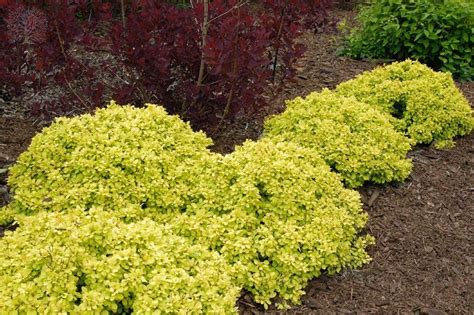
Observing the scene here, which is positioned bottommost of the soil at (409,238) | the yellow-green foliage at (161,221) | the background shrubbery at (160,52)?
the soil at (409,238)

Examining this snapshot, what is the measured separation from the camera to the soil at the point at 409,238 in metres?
3.53

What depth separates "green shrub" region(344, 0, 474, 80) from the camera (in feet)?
23.5

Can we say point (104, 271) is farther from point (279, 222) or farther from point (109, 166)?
point (279, 222)

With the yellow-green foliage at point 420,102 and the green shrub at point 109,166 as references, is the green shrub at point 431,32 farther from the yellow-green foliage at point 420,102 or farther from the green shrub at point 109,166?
the green shrub at point 109,166

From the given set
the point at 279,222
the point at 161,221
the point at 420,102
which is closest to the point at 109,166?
the point at 161,221

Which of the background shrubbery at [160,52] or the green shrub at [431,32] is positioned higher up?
the background shrubbery at [160,52]

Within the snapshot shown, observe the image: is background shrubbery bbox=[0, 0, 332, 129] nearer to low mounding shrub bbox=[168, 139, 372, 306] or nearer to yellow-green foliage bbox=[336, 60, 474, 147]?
low mounding shrub bbox=[168, 139, 372, 306]

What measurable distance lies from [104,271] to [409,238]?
2.39m

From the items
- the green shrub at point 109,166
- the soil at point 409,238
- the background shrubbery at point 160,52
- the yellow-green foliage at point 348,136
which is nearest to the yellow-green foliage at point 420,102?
the soil at point 409,238

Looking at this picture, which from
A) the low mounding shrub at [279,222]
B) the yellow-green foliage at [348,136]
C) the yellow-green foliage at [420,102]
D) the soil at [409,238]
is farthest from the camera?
the yellow-green foliage at [420,102]

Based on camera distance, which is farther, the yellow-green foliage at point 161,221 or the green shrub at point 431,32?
the green shrub at point 431,32

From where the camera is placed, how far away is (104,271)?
2826 mm

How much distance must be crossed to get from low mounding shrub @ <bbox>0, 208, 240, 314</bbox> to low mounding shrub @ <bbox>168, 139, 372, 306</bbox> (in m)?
0.25

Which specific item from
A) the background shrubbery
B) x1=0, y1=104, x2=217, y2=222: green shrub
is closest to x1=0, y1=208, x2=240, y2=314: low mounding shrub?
x1=0, y1=104, x2=217, y2=222: green shrub
